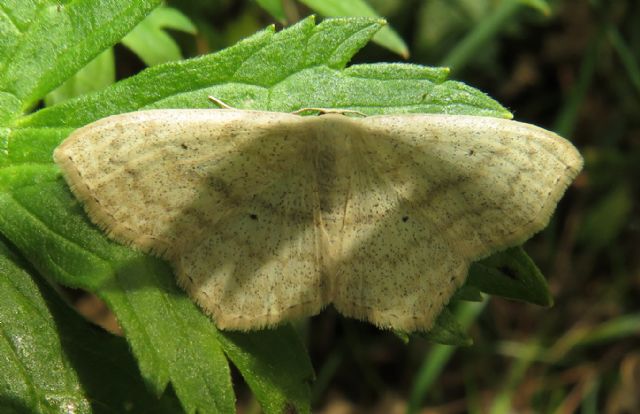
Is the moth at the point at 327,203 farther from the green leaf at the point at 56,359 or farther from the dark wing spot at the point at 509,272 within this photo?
the green leaf at the point at 56,359

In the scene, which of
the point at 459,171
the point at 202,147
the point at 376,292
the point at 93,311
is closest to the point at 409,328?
the point at 376,292

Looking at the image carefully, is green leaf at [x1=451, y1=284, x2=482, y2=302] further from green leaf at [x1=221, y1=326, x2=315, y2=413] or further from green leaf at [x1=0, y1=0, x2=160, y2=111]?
green leaf at [x1=0, y1=0, x2=160, y2=111]

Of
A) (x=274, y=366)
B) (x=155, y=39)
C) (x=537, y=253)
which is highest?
(x=155, y=39)

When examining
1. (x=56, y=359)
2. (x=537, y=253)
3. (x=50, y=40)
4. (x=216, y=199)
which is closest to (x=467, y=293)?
(x=216, y=199)

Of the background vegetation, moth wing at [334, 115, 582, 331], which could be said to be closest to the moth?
moth wing at [334, 115, 582, 331]

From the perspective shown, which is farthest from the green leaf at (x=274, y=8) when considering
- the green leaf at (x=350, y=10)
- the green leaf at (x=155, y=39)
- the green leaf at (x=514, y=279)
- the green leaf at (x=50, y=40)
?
the green leaf at (x=514, y=279)

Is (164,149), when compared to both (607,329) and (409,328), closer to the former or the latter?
(409,328)

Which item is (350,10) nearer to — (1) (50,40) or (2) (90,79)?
(2) (90,79)

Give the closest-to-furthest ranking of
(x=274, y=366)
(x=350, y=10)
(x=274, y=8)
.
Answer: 1. (x=274, y=366)
2. (x=274, y=8)
3. (x=350, y=10)
